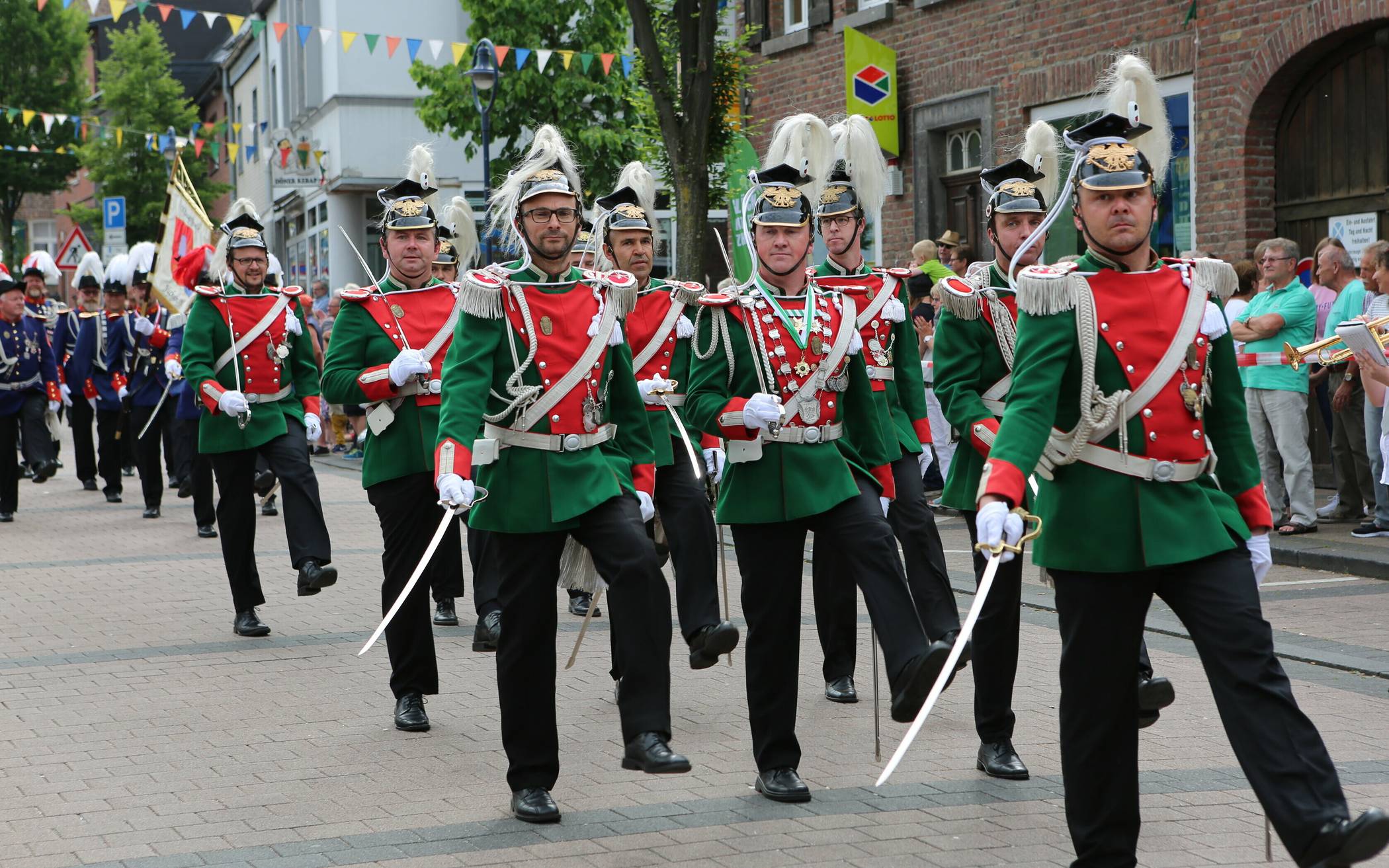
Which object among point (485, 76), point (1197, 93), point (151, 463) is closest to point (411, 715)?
point (151, 463)

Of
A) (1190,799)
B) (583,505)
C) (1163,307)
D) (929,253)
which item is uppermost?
(929,253)

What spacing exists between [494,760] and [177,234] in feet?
44.0

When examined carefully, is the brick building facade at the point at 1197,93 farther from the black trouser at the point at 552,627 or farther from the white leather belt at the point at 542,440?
the black trouser at the point at 552,627

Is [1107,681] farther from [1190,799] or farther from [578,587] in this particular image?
[578,587]

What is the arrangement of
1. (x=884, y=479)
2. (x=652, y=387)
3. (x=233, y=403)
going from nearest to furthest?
1. (x=884, y=479)
2. (x=652, y=387)
3. (x=233, y=403)

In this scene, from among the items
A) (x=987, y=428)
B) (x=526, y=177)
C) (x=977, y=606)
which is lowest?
(x=977, y=606)

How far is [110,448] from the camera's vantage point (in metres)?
17.6

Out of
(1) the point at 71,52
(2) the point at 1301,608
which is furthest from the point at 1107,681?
(1) the point at 71,52

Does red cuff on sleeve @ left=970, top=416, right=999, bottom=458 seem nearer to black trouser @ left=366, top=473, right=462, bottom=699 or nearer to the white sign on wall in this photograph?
black trouser @ left=366, top=473, right=462, bottom=699

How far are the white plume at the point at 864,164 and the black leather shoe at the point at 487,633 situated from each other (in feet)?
8.47

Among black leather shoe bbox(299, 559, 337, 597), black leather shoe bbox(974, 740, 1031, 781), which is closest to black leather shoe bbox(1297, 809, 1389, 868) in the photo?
black leather shoe bbox(974, 740, 1031, 781)

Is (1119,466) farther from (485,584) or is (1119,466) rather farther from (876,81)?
(876,81)

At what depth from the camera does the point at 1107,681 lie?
4.39m

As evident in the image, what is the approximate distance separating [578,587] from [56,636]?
447 centimetres
